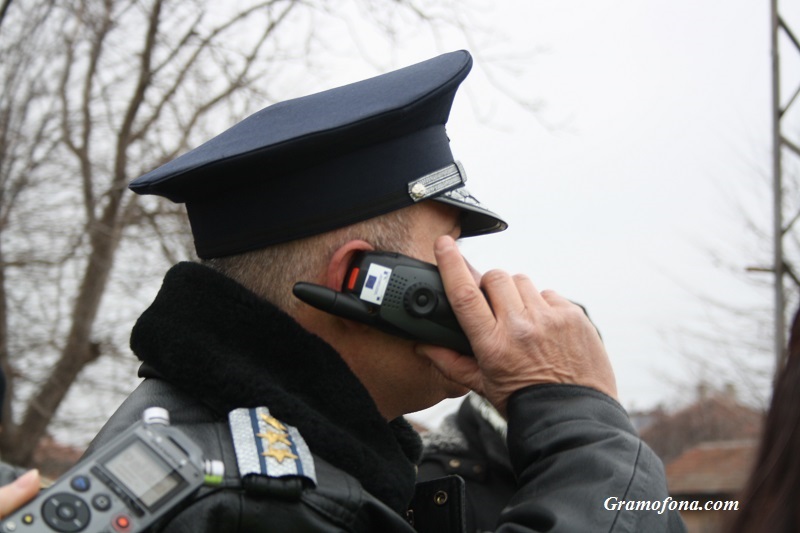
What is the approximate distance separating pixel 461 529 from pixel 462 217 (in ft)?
2.29

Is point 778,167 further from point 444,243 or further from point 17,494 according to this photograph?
point 17,494

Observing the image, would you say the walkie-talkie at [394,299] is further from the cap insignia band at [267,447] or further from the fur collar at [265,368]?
the cap insignia band at [267,447]

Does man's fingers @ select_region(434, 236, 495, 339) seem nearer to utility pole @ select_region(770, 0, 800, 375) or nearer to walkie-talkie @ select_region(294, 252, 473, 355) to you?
walkie-talkie @ select_region(294, 252, 473, 355)

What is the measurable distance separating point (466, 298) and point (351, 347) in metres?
0.27

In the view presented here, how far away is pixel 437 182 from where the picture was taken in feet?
7.76

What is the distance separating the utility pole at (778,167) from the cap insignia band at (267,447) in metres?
4.76

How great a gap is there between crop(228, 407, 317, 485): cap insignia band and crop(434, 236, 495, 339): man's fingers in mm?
456

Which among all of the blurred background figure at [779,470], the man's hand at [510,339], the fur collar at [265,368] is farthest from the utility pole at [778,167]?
the blurred background figure at [779,470]

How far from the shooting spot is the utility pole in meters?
6.26

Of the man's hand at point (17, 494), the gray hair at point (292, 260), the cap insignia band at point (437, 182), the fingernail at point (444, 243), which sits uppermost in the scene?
the cap insignia band at point (437, 182)

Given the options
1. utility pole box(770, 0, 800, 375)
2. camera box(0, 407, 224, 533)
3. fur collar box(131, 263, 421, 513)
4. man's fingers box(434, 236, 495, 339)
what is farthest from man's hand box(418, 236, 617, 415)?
utility pole box(770, 0, 800, 375)

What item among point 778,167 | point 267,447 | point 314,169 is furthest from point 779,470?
point 778,167

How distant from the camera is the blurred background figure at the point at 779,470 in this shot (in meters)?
1.23

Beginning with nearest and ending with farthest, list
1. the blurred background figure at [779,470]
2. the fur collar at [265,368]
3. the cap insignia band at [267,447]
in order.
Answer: the blurred background figure at [779,470] < the cap insignia band at [267,447] < the fur collar at [265,368]
